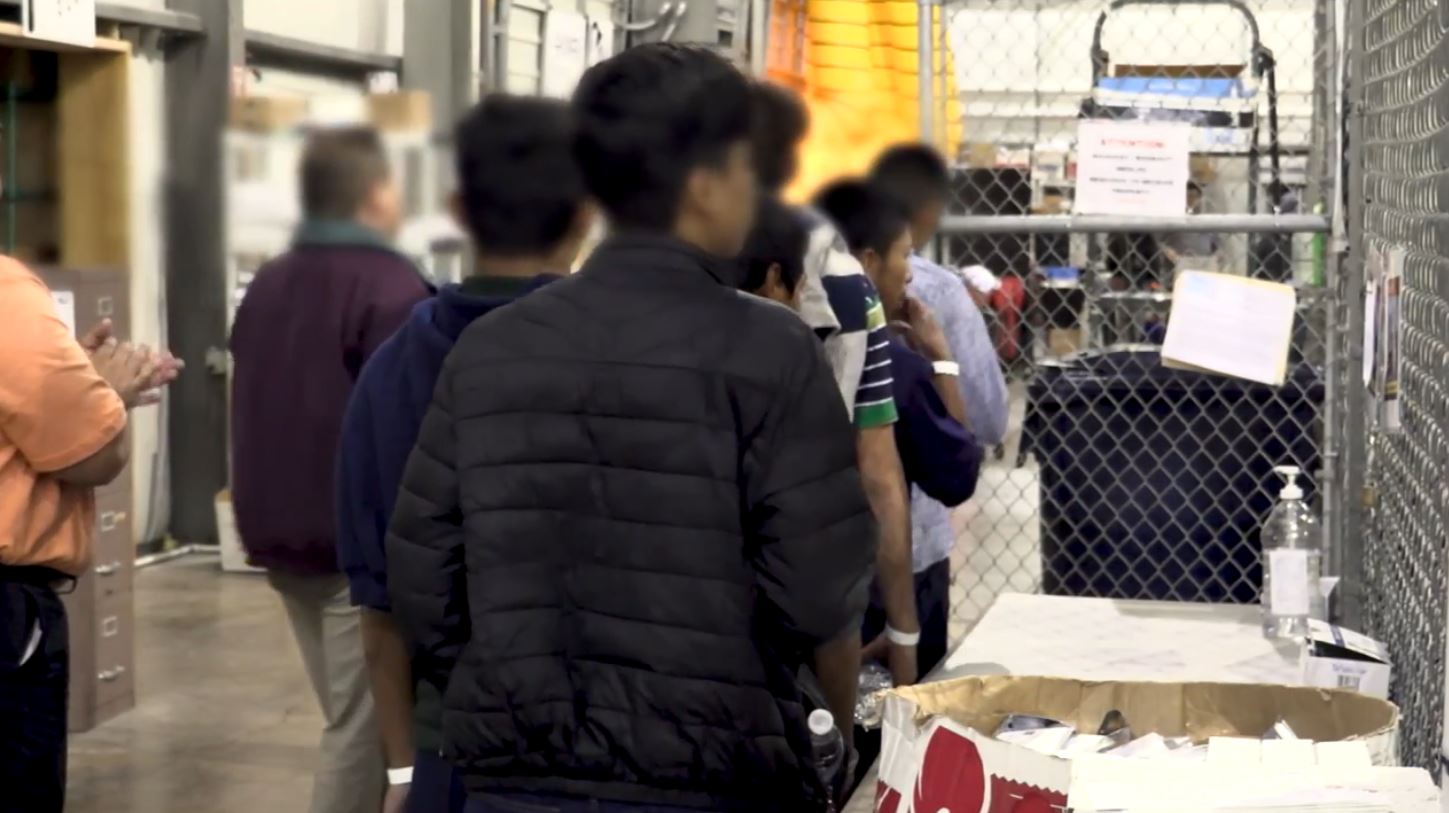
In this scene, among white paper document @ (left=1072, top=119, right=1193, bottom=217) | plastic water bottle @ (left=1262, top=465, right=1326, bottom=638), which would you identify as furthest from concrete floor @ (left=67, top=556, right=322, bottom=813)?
plastic water bottle @ (left=1262, top=465, right=1326, bottom=638)

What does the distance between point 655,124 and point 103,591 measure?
365 centimetres

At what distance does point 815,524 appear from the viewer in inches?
58.7

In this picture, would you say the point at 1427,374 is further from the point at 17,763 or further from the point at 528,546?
the point at 17,763

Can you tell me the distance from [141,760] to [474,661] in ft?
10.8

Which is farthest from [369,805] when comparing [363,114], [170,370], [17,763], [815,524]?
[815,524]

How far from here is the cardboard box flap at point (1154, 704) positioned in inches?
69.0

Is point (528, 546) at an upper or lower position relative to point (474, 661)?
upper

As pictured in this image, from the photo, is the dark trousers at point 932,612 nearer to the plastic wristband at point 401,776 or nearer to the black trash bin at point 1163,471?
the black trash bin at point 1163,471

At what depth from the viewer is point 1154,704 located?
5.99 ft

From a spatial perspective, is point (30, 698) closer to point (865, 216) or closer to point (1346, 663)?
point (865, 216)

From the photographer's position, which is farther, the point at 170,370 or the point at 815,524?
the point at 170,370

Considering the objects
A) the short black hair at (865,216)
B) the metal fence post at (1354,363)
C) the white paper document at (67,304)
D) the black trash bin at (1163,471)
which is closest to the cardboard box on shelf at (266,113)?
the short black hair at (865,216)

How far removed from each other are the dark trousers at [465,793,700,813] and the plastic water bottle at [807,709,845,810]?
0.15 m

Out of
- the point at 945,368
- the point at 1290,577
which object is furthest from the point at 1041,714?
the point at 945,368
